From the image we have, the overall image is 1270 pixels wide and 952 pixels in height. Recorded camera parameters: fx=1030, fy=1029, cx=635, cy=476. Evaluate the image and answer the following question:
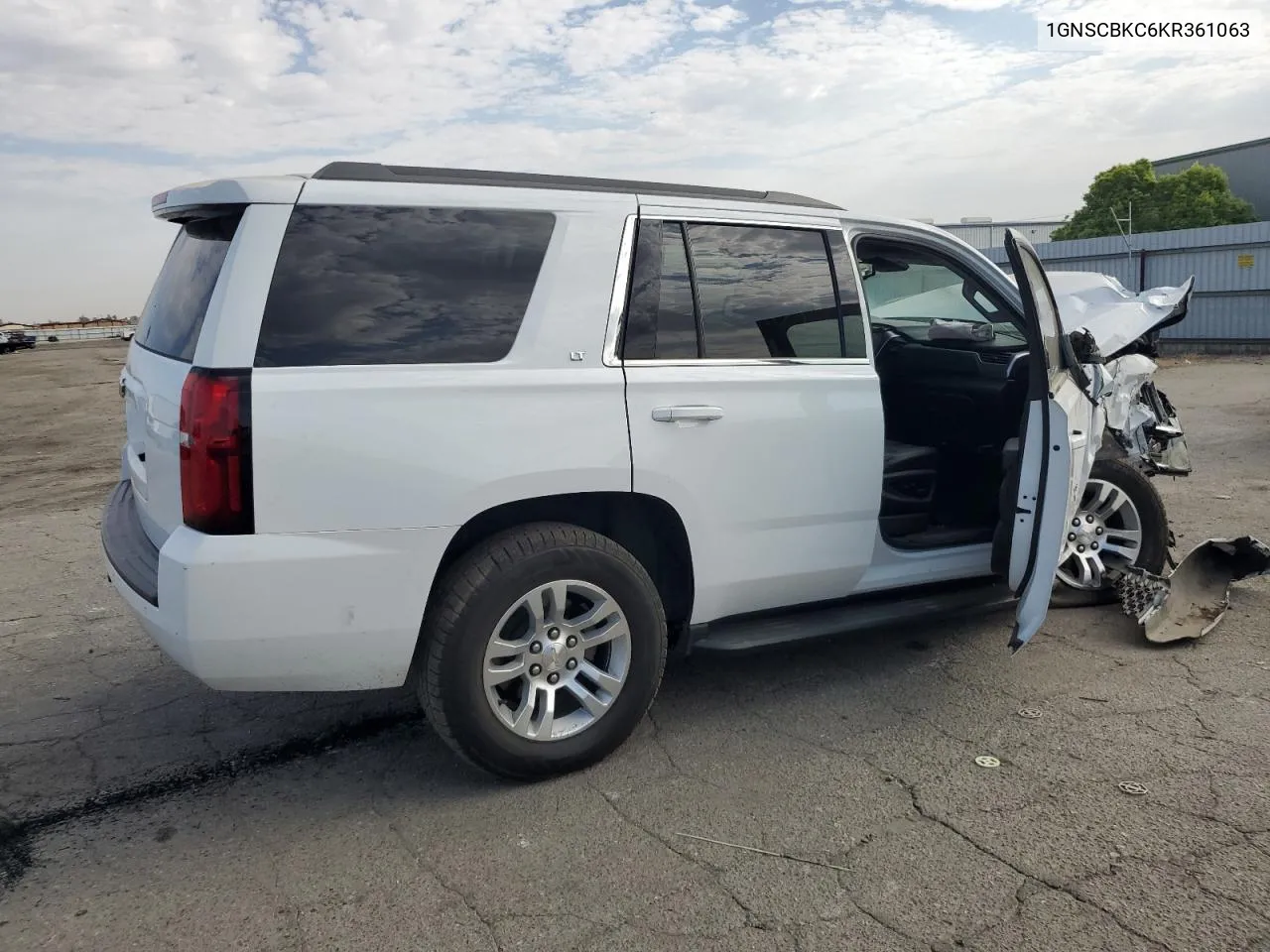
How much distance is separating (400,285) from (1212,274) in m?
21.3

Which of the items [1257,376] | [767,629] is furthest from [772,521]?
[1257,376]

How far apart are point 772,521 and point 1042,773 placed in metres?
1.24

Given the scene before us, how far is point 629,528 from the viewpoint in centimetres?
376

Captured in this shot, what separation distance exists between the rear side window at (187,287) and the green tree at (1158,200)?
35589mm

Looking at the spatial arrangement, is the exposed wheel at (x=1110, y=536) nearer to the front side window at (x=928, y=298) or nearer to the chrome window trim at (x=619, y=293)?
the front side window at (x=928, y=298)

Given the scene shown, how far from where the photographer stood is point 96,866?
299cm

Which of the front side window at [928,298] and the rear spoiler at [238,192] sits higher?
the rear spoiler at [238,192]

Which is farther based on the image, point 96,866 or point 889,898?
point 96,866

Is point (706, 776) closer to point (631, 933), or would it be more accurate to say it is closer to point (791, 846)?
point (791, 846)

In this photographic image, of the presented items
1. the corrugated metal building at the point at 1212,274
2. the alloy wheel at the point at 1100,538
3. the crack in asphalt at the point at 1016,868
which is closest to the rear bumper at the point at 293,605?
the crack in asphalt at the point at 1016,868

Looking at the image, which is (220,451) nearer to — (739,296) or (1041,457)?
(739,296)

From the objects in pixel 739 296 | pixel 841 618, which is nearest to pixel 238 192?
pixel 739 296

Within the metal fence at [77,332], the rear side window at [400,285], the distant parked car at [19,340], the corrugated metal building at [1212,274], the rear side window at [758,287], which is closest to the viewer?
the rear side window at [400,285]

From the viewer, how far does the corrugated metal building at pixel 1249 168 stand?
3862cm
